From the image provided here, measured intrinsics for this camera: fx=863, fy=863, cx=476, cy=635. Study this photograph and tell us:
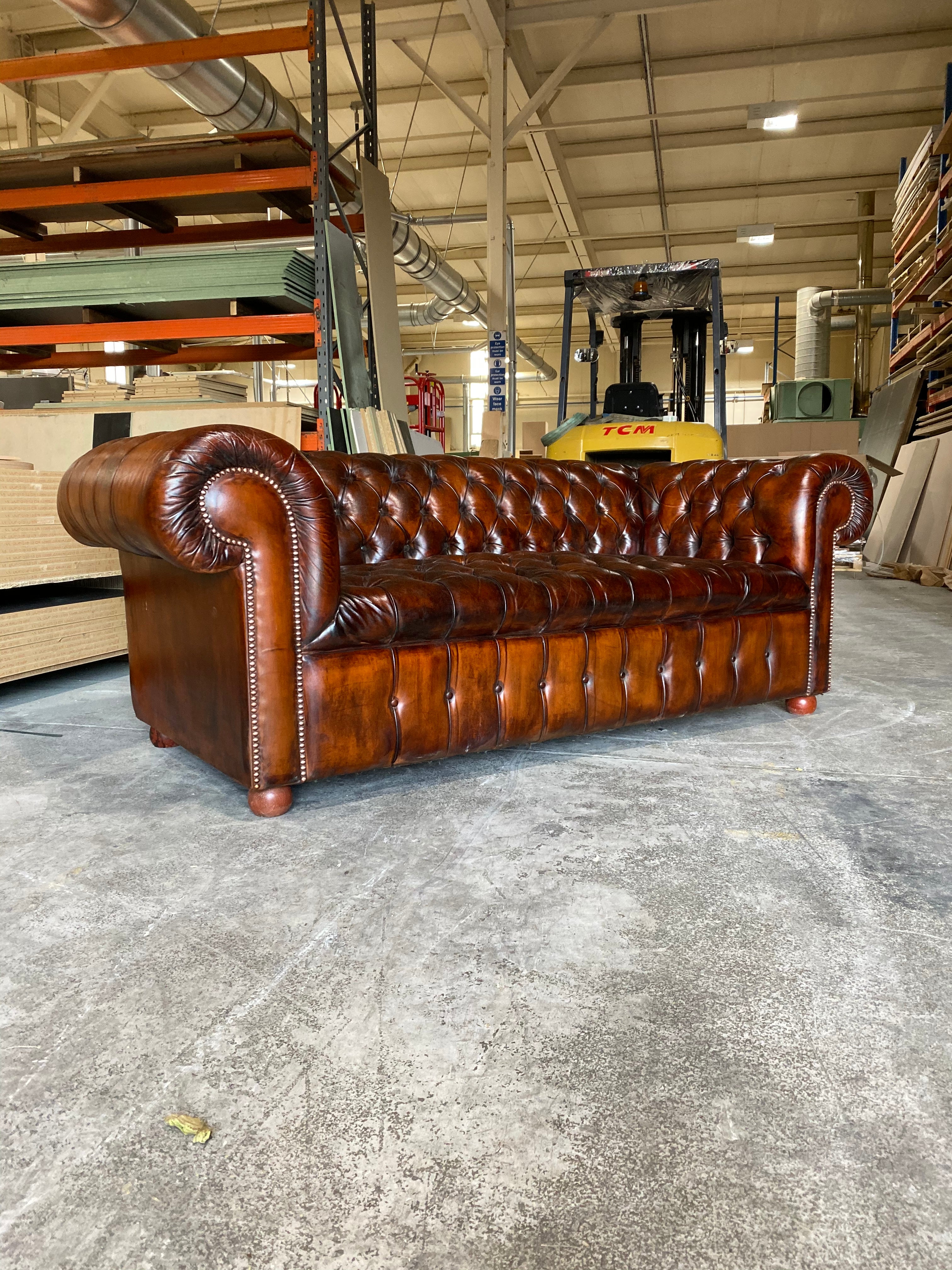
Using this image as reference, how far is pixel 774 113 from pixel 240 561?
307 inches

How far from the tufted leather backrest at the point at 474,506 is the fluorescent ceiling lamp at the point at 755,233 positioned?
8.99m

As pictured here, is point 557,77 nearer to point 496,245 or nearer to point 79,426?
point 496,245

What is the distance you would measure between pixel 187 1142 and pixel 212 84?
6.21 m

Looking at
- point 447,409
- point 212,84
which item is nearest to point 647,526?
point 212,84

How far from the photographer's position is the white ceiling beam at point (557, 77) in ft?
21.3

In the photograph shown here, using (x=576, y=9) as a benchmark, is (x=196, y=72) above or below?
below

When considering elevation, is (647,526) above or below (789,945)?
above

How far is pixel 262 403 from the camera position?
14.6 ft

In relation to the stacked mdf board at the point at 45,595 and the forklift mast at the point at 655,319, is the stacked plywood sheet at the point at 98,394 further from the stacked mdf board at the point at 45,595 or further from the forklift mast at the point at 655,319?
the forklift mast at the point at 655,319

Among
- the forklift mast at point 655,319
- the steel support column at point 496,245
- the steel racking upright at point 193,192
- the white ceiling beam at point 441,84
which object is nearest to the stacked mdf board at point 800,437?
the forklift mast at point 655,319

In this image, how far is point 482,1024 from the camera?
3.65 ft

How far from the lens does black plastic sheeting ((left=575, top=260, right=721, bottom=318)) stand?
5.80 m

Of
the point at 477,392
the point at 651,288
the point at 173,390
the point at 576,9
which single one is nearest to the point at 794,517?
the point at 651,288

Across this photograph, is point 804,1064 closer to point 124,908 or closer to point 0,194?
point 124,908
